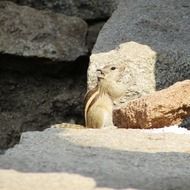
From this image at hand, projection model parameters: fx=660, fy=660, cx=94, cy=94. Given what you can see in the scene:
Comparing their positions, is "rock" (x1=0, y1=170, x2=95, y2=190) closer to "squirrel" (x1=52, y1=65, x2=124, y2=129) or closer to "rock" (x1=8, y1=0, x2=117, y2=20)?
"squirrel" (x1=52, y1=65, x2=124, y2=129)

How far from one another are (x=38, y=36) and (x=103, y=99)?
8.36ft

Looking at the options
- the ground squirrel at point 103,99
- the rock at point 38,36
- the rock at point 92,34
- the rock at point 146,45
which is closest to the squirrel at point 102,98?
the ground squirrel at point 103,99

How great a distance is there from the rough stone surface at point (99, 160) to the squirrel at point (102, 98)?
3.24 ft

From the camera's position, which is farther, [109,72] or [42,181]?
[109,72]

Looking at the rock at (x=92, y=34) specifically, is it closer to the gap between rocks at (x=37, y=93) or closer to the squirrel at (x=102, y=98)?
the gap between rocks at (x=37, y=93)

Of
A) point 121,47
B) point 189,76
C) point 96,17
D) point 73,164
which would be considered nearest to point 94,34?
point 96,17

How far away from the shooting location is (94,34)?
10.7 metres

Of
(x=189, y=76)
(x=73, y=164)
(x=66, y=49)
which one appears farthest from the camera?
(x=66, y=49)

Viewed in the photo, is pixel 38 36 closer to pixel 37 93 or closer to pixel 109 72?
pixel 37 93

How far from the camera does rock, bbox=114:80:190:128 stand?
702cm

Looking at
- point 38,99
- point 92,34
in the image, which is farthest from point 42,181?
point 92,34

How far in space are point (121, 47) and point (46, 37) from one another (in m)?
1.76

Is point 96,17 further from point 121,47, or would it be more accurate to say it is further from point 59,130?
point 59,130

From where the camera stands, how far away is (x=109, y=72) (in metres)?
8.08
